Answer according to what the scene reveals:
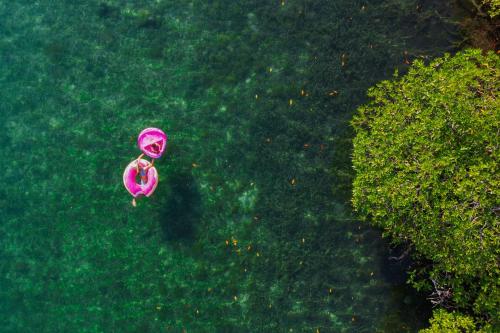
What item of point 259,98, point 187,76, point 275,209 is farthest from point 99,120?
point 275,209

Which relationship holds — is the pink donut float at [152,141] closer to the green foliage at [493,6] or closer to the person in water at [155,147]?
the person in water at [155,147]

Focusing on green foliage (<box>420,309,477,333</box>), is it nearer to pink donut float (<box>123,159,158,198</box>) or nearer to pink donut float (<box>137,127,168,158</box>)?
pink donut float (<box>123,159,158,198</box>)

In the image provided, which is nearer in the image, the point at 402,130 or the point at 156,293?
the point at 402,130

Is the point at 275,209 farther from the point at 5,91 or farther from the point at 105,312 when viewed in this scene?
the point at 5,91

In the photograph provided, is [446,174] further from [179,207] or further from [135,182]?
[135,182]

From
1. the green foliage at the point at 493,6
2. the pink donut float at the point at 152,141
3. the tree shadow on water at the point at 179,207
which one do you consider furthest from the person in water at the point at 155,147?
the green foliage at the point at 493,6

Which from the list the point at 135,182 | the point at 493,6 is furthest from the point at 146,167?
the point at 493,6
